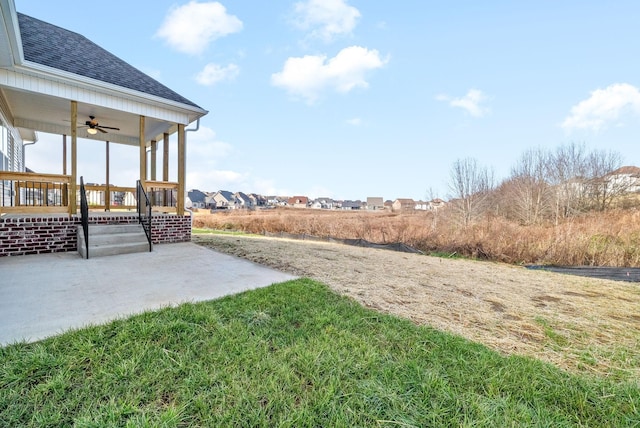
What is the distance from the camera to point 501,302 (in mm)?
3920

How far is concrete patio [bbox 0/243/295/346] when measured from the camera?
2.65m

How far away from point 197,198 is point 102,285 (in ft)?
213

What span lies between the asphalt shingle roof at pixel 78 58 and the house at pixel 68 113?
26mm

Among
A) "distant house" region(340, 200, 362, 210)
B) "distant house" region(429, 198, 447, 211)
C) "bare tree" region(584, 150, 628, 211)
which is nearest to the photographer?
"distant house" region(429, 198, 447, 211)

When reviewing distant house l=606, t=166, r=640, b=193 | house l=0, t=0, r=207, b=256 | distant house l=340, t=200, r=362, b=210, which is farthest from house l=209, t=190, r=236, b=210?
distant house l=606, t=166, r=640, b=193

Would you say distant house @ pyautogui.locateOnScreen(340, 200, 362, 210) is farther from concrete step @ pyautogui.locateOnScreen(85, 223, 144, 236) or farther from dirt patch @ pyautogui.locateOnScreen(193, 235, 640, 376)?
dirt patch @ pyautogui.locateOnScreen(193, 235, 640, 376)

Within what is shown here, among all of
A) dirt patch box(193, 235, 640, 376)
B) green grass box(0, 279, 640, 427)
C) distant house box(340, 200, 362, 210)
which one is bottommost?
dirt patch box(193, 235, 640, 376)

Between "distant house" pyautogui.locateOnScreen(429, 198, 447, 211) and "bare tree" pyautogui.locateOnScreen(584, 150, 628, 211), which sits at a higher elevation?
"bare tree" pyautogui.locateOnScreen(584, 150, 628, 211)

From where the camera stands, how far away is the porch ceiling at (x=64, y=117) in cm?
657

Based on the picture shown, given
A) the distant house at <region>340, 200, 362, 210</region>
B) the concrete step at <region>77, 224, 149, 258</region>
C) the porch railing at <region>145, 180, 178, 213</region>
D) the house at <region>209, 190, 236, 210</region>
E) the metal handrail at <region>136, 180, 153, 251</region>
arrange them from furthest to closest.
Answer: the distant house at <region>340, 200, 362, 210</region>
the house at <region>209, 190, 236, 210</region>
the porch railing at <region>145, 180, 178, 213</region>
the metal handrail at <region>136, 180, 153, 251</region>
the concrete step at <region>77, 224, 149, 258</region>

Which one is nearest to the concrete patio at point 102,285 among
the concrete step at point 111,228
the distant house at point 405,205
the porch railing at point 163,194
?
the concrete step at point 111,228

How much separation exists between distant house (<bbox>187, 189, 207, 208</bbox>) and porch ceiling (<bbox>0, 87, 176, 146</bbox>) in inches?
2123

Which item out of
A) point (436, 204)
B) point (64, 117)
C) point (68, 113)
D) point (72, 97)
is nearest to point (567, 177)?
point (436, 204)

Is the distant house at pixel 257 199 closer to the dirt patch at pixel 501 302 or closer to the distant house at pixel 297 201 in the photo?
Answer: the distant house at pixel 297 201
